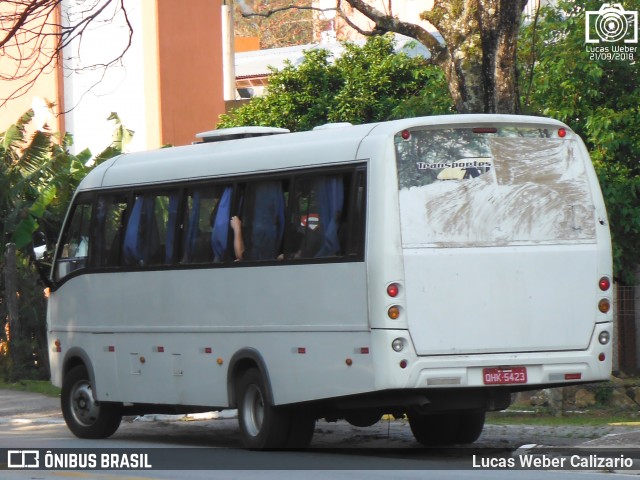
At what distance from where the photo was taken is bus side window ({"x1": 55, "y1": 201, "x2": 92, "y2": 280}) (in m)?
15.5

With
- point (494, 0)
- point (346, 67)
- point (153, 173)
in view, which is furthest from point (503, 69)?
point (346, 67)

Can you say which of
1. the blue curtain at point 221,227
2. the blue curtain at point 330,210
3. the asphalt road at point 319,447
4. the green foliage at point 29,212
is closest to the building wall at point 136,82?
the green foliage at point 29,212

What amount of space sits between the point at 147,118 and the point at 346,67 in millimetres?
5194

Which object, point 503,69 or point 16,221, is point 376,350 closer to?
point 503,69

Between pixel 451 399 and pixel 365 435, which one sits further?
pixel 365 435

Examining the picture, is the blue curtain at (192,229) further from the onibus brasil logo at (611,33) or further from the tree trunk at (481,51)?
the onibus brasil logo at (611,33)

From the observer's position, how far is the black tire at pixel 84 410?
1526cm

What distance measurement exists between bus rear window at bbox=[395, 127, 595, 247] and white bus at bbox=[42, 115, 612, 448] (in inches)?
0.6

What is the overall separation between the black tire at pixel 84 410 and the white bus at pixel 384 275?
1343 millimetres

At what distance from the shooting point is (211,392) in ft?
44.3

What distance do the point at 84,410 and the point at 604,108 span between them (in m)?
9.95

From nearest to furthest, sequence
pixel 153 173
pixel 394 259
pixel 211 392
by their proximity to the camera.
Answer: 1. pixel 394 259
2. pixel 211 392
3. pixel 153 173
